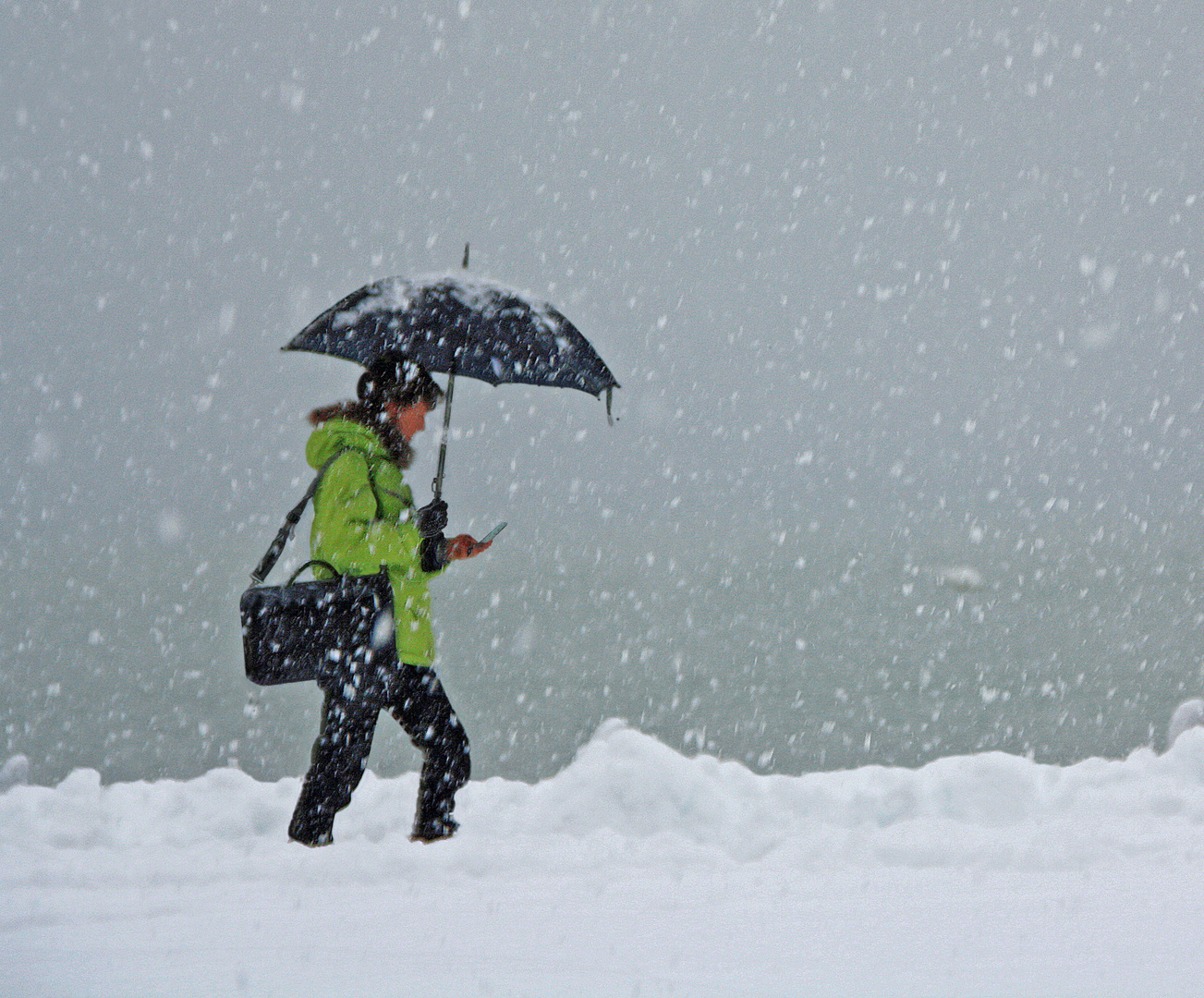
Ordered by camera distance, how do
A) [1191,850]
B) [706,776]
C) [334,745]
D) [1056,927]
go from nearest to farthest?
[1056,927]
[1191,850]
[334,745]
[706,776]

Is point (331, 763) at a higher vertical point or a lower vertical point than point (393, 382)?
lower

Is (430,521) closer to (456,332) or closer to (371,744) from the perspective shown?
(456,332)

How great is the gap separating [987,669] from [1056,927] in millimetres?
33337

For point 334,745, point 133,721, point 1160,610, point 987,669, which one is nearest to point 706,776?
point 334,745

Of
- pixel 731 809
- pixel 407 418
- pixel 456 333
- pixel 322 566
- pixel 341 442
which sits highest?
pixel 456 333

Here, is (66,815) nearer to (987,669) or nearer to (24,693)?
(24,693)

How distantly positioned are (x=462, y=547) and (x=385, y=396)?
25.8 inches

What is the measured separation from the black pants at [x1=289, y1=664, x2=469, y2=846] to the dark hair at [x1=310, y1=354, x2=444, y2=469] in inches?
34.8

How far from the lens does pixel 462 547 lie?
13.6ft

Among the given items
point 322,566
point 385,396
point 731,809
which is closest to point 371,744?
point 322,566

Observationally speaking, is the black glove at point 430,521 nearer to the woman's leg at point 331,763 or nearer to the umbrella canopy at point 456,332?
the umbrella canopy at point 456,332

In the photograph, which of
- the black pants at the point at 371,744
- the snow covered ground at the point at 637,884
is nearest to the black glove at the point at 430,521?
the black pants at the point at 371,744

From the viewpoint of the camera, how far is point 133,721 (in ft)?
78.2

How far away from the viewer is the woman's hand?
412 centimetres
